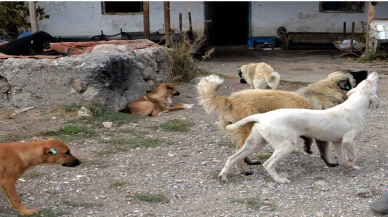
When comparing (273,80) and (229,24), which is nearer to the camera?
(273,80)

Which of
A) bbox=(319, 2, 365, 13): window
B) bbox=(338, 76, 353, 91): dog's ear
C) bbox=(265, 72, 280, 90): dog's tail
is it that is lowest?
bbox=(265, 72, 280, 90): dog's tail

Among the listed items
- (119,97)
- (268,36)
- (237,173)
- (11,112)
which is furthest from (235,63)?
(237,173)

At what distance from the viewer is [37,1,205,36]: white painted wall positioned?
17828 millimetres

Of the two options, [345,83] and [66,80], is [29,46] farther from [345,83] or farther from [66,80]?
[345,83]

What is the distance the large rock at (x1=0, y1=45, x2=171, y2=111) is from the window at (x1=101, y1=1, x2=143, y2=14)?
9730mm

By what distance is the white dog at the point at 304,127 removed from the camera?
198 inches

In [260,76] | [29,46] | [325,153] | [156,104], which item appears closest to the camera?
[325,153]

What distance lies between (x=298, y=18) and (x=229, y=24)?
17.1ft

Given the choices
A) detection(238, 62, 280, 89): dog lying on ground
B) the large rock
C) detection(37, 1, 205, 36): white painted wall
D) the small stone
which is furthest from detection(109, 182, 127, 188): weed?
detection(37, 1, 205, 36): white painted wall

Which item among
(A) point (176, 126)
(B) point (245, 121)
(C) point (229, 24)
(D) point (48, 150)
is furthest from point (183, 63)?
(C) point (229, 24)

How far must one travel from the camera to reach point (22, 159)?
181 inches

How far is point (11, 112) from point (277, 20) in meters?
12.6

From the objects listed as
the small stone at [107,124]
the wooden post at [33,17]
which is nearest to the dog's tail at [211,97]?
the small stone at [107,124]

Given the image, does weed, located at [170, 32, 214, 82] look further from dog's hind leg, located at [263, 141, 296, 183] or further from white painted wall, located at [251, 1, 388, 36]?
white painted wall, located at [251, 1, 388, 36]
